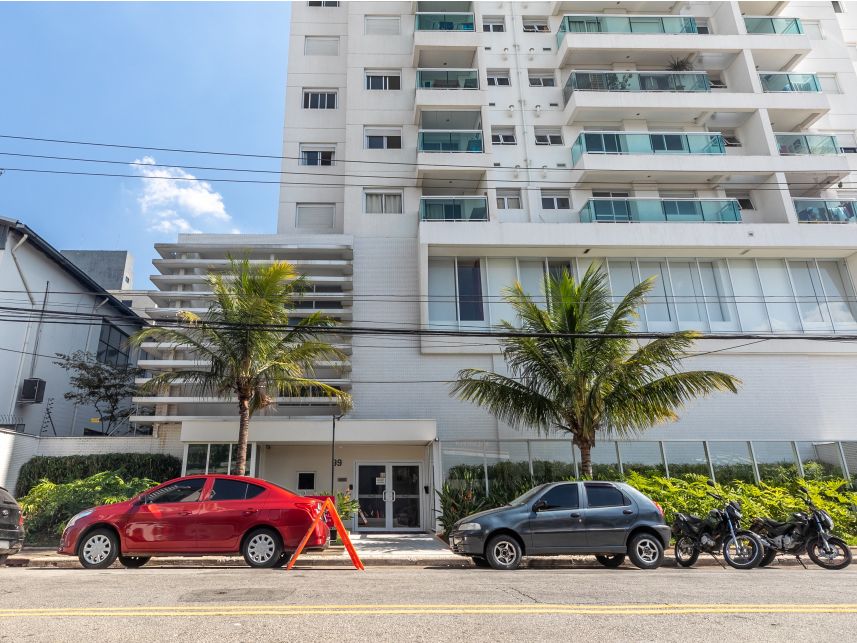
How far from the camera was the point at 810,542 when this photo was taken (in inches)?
414

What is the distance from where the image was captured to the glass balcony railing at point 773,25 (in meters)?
23.7

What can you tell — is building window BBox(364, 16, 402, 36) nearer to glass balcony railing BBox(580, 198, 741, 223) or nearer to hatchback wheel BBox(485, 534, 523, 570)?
glass balcony railing BBox(580, 198, 741, 223)

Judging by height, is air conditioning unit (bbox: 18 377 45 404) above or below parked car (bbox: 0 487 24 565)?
above

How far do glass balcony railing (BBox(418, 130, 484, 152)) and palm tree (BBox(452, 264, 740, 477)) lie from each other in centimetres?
888

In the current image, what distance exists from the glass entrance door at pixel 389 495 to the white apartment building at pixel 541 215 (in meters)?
0.09

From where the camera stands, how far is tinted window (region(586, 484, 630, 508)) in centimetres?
1020

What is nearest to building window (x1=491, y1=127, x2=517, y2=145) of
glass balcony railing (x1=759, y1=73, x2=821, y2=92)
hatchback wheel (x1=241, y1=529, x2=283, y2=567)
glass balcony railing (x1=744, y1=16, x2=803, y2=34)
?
glass balcony railing (x1=759, y1=73, x2=821, y2=92)

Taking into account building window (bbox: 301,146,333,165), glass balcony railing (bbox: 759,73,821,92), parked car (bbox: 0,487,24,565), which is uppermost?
glass balcony railing (bbox: 759,73,821,92)

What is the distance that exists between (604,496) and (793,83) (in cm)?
2206

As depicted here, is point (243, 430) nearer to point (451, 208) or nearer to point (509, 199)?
point (451, 208)

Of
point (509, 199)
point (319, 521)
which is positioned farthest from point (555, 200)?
point (319, 521)

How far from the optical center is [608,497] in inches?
405

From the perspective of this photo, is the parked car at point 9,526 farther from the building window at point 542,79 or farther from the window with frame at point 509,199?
the building window at point 542,79

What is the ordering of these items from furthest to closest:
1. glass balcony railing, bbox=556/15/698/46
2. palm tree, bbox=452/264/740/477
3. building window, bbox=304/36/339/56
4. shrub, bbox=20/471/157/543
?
building window, bbox=304/36/339/56 → glass balcony railing, bbox=556/15/698/46 → palm tree, bbox=452/264/740/477 → shrub, bbox=20/471/157/543
